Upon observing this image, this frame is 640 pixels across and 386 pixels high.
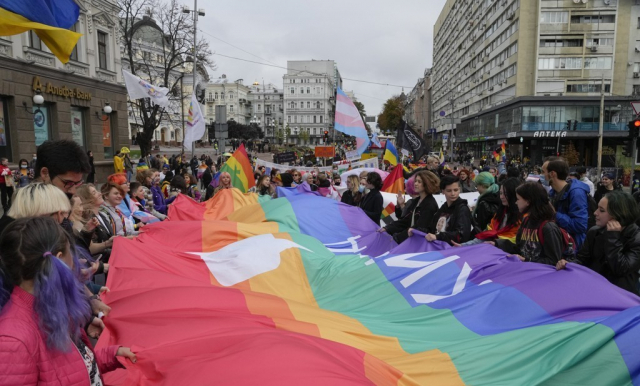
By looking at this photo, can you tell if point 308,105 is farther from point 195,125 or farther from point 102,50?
point 195,125

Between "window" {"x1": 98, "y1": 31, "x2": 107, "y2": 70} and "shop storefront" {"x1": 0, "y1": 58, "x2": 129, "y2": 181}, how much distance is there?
3.97ft

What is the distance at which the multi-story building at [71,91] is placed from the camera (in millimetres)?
18531

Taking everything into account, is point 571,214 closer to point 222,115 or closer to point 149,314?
point 149,314

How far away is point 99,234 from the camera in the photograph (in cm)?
522

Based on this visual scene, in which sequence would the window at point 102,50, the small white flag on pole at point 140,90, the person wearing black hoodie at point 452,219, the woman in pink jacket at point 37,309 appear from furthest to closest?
1. the window at point 102,50
2. the small white flag on pole at point 140,90
3. the person wearing black hoodie at point 452,219
4. the woman in pink jacket at point 37,309

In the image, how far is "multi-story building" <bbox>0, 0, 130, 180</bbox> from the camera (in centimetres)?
1853

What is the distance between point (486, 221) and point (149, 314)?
15.7 feet

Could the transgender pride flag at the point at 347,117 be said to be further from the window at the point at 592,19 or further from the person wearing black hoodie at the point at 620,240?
the window at the point at 592,19

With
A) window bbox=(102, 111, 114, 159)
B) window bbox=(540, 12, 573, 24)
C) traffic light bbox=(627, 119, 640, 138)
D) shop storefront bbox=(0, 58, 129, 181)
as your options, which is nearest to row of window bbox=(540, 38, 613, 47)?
window bbox=(540, 12, 573, 24)

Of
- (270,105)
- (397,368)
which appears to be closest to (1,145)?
(397,368)

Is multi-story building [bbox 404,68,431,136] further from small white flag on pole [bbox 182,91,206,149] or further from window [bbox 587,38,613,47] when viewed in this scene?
small white flag on pole [bbox 182,91,206,149]

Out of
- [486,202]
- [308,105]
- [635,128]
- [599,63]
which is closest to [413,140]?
[635,128]

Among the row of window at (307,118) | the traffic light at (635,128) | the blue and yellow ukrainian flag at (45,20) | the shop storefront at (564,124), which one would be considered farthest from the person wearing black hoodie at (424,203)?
the row of window at (307,118)

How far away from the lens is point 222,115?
20312mm
